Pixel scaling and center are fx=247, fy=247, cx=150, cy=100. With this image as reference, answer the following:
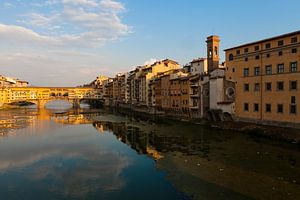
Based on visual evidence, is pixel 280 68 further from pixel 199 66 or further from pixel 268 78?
pixel 199 66

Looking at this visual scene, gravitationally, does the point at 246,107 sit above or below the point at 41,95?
below

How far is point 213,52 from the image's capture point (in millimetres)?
52500

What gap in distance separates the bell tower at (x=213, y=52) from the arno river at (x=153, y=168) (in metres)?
22.6

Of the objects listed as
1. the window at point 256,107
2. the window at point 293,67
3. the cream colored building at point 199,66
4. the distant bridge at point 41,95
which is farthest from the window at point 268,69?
the distant bridge at point 41,95

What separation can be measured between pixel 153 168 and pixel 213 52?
3822cm

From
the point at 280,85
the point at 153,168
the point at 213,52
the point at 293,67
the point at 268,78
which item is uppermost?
the point at 213,52

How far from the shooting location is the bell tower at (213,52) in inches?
2056

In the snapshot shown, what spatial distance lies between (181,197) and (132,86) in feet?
238

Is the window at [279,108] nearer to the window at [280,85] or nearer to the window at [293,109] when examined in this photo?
the window at [293,109]

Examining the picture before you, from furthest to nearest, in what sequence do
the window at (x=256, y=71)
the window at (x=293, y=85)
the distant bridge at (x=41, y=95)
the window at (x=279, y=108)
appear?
the distant bridge at (x=41, y=95) → the window at (x=256, y=71) → the window at (x=279, y=108) → the window at (x=293, y=85)

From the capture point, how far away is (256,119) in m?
34.8

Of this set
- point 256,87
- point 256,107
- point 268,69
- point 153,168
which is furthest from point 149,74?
point 153,168

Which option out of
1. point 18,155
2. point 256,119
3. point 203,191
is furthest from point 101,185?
point 256,119

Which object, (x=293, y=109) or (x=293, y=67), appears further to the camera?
(x=293, y=67)
